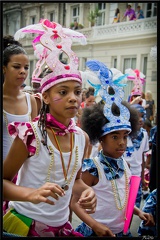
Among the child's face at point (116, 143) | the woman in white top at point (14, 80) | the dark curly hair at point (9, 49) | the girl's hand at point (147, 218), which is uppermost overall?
the dark curly hair at point (9, 49)

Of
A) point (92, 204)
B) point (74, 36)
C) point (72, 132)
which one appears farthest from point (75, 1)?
point (92, 204)

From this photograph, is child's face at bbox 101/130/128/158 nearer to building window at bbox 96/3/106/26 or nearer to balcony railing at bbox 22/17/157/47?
building window at bbox 96/3/106/26

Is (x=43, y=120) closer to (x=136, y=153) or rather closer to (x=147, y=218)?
(x=147, y=218)

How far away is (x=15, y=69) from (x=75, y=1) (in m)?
0.81

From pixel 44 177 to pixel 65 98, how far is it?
410 mm

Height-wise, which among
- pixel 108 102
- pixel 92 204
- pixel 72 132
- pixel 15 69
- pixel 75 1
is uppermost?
pixel 75 1

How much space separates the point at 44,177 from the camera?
1.75m

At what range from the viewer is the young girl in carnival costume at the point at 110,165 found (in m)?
2.21

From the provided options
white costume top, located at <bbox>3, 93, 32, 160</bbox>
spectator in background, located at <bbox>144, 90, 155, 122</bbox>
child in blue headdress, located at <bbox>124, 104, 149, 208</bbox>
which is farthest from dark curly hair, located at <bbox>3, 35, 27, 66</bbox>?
spectator in background, located at <bbox>144, 90, 155, 122</bbox>

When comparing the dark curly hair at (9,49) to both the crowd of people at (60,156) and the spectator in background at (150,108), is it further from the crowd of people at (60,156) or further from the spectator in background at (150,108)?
the spectator in background at (150,108)

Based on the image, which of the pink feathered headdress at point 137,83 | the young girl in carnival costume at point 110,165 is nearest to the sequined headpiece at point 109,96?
the young girl in carnival costume at point 110,165

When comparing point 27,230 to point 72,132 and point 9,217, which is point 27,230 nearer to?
point 9,217

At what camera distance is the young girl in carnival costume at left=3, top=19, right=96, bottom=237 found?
1.70 m

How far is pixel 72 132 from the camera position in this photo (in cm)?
189
